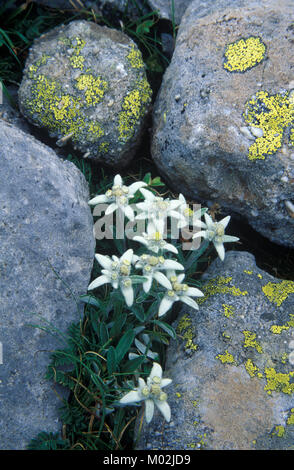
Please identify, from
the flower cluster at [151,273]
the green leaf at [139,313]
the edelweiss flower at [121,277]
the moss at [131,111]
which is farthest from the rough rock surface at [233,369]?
the moss at [131,111]

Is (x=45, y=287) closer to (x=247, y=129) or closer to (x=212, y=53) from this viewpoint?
(x=247, y=129)

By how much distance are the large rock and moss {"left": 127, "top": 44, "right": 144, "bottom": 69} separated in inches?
49.2

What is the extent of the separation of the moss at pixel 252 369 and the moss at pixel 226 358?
4.0 inches

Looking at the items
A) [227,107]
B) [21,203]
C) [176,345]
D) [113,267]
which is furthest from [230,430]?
[227,107]

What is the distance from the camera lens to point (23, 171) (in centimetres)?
291

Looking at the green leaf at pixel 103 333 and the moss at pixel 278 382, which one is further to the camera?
the green leaf at pixel 103 333

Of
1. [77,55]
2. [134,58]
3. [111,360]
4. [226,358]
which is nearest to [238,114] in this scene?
[134,58]

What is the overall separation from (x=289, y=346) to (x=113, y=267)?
4.60ft

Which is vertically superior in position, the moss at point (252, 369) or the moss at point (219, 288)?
the moss at point (219, 288)

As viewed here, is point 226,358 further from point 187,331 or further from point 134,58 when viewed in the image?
point 134,58

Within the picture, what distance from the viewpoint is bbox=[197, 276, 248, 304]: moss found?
320 cm

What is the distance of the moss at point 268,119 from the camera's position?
10.3 ft

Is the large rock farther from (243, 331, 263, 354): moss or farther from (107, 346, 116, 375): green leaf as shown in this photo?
(243, 331, 263, 354): moss

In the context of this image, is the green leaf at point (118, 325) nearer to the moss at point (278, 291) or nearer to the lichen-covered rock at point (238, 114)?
the moss at point (278, 291)
